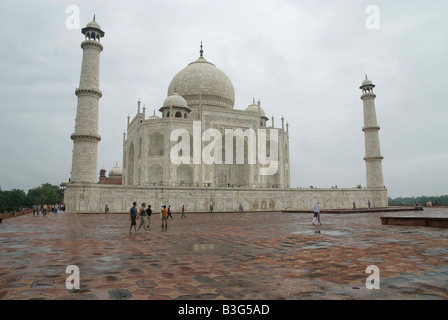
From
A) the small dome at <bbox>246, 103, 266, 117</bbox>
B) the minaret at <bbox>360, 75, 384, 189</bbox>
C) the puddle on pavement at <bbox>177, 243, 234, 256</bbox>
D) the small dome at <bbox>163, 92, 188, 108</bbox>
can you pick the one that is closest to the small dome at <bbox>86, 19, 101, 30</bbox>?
the small dome at <bbox>163, 92, 188, 108</bbox>

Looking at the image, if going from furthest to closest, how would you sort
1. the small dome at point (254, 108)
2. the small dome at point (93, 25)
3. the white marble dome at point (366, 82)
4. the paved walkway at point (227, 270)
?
1. the small dome at point (254, 108)
2. the white marble dome at point (366, 82)
3. the small dome at point (93, 25)
4. the paved walkway at point (227, 270)

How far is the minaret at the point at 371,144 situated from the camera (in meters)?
34.5

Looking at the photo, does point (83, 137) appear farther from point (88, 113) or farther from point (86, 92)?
point (86, 92)

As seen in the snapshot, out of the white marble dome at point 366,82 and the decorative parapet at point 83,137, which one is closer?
the decorative parapet at point 83,137

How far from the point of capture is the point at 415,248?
621 centimetres

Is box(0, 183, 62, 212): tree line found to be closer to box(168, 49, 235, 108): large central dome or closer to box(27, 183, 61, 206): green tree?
box(27, 183, 61, 206): green tree

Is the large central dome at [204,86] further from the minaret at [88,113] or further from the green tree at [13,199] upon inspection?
the green tree at [13,199]

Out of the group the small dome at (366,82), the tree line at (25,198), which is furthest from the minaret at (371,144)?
the tree line at (25,198)

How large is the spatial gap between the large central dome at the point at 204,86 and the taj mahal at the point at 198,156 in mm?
126

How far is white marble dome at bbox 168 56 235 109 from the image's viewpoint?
37.8m

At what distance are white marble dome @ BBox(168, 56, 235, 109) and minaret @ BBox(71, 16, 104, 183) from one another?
14.5 meters
